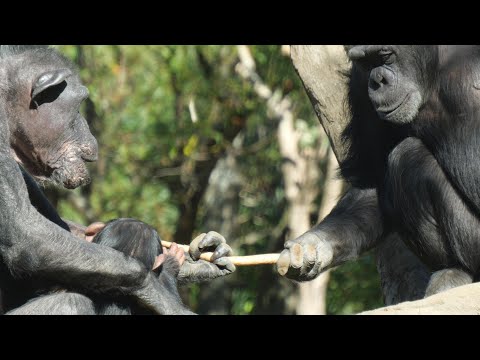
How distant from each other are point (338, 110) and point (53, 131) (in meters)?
2.36

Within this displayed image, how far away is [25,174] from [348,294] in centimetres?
789

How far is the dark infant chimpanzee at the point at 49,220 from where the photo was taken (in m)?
5.41

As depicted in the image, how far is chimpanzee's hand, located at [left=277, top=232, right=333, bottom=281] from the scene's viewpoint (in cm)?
603

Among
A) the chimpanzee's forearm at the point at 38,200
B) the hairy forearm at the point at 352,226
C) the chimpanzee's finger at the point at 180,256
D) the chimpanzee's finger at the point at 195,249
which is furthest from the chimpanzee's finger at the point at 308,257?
the chimpanzee's forearm at the point at 38,200

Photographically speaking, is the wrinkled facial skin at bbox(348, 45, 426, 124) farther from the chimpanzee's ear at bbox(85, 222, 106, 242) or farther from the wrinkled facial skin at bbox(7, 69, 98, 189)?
the chimpanzee's ear at bbox(85, 222, 106, 242)

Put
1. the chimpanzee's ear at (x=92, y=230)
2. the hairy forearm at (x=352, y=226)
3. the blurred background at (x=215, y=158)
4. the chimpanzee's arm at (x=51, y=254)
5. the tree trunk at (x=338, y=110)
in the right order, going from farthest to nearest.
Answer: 1. the blurred background at (x=215, y=158)
2. the tree trunk at (x=338, y=110)
3. the hairy forearm at (x=352, y=226)
4. the chimpanzee's ear at (x=92, y=230)
5. the chimpanzee's arm at (x=51, y=254)

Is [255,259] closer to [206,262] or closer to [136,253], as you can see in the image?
[206,262]

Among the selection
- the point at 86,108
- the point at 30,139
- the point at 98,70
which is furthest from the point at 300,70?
the point at 98,70

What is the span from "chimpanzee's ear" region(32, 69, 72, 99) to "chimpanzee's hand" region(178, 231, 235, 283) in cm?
141

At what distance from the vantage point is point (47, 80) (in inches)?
231

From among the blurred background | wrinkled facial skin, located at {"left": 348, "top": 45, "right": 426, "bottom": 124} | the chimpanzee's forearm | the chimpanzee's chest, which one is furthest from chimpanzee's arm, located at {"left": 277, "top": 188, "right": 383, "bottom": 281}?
the blurred background

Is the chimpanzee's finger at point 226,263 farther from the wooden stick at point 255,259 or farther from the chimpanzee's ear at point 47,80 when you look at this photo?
the chimpanzee's ear at point 47,80

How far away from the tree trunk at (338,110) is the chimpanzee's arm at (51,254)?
227 cm
